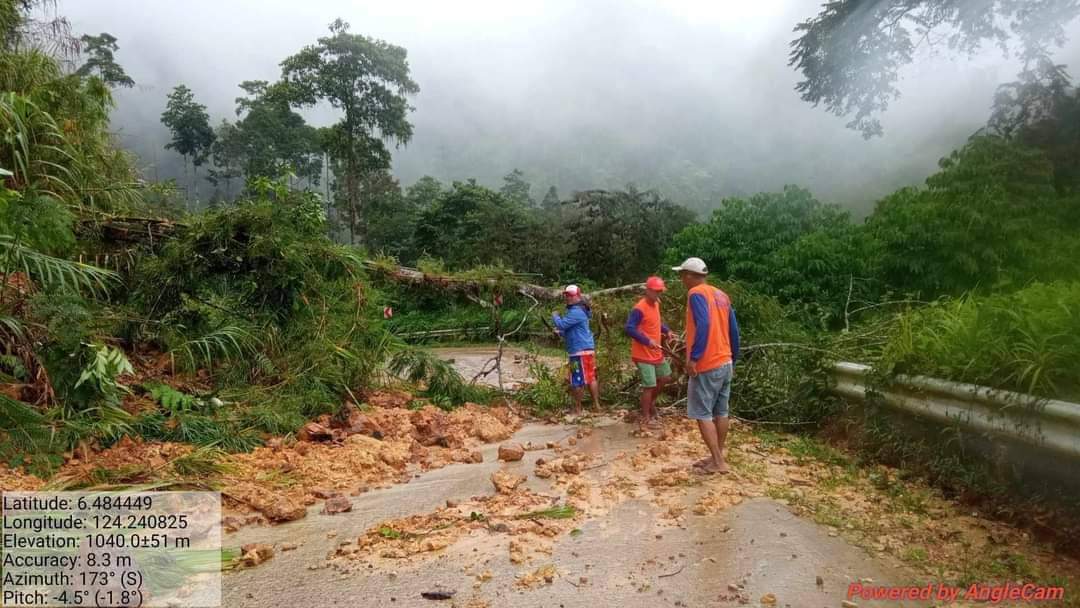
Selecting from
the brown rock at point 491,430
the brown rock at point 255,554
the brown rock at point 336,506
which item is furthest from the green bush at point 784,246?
the brown rock at point 255,554

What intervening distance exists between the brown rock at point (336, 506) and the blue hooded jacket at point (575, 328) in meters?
3.57

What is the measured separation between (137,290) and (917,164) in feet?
228

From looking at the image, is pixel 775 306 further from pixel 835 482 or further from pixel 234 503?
pixel 234 503

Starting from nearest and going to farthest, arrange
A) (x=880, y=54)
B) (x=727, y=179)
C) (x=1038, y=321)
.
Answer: (x=1038, y=321) < (x=880, y=54) < (x=727, y=179)

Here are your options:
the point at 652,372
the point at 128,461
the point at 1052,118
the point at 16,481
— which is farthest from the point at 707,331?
the point at 1052,118

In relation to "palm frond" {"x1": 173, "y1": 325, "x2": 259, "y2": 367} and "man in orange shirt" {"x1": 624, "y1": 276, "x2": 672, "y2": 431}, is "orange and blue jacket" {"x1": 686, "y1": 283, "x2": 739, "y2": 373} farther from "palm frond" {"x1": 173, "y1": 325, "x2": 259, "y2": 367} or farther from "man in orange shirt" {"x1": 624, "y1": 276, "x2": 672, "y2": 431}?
"palm frond" {"x1": 173, "y1": 325, "x2": 259, "y2": 367}

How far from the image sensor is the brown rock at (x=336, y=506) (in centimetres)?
438

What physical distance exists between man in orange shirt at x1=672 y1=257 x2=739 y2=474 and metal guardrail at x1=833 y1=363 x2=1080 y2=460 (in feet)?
3.78

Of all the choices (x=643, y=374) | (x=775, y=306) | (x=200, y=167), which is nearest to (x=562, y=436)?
(x=643, y=374)

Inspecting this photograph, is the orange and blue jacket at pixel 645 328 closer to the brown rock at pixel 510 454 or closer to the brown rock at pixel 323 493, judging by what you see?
the brown rock at pixel 510 454

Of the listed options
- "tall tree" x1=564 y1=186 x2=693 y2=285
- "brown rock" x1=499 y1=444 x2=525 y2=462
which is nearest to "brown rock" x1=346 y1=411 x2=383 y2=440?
"brown rock" x1=499 y1=444 x2=525 y2=462

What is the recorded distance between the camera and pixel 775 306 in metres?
7.91

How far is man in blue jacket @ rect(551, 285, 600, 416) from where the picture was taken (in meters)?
7.54

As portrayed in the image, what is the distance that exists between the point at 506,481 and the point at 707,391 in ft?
5.12
